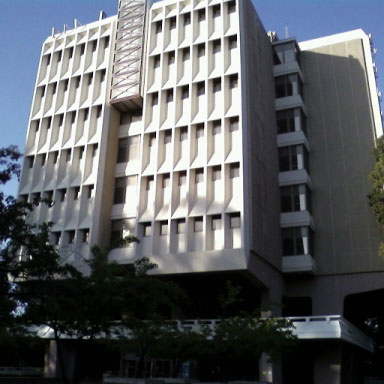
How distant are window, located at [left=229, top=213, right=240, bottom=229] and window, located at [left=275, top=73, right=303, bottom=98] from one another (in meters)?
15.5

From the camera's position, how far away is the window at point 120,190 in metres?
40.1

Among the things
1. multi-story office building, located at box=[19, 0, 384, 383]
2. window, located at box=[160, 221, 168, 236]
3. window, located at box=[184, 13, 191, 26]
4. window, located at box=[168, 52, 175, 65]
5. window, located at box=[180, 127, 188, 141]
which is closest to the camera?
multi-story office building, located at box=[19, 0, 384, 383]

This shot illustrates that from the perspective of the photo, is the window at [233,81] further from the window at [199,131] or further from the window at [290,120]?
the window at [290,120]

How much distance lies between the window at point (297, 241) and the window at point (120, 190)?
43.9 feet

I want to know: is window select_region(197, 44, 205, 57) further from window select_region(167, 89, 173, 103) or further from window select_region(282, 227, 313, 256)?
window select_region(282, 227, 313, 256)

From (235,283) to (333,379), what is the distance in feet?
31.7

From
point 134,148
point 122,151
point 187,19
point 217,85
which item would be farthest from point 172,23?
point 122,151

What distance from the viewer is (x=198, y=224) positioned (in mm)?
35438

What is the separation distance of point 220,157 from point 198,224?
5143 millimetres

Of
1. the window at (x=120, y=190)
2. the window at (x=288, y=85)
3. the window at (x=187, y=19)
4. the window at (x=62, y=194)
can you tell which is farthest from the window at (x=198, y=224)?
the window at (x=187, y=19)

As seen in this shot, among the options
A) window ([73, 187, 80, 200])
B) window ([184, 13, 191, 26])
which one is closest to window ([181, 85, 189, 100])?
window ([184, 13, 191, 26])

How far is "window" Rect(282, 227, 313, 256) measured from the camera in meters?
38.9

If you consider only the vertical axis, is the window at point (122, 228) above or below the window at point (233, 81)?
below

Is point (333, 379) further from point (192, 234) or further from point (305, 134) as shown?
point (305, 134)
